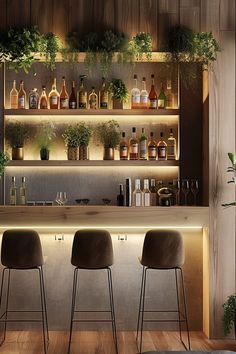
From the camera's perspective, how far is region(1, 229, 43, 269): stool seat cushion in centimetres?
491

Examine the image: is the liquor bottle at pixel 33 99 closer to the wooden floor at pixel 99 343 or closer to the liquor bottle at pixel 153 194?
the liquor bottle at pixel 153 194

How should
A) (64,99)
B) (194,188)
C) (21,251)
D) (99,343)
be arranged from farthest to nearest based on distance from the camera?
(64,99)
(194,188)
(99,343)
(21,251)

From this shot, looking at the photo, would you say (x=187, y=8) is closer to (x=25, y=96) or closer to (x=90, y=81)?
(x=90, y=81)

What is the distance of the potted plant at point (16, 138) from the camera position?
573cm

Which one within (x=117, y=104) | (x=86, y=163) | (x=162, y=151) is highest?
(x=117, y=104)

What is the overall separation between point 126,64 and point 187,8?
765 mm

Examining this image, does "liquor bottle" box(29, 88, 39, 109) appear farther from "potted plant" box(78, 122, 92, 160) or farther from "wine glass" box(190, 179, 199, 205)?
"wine glass" box(190, 179, 199, 205)

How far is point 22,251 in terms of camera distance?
491cm

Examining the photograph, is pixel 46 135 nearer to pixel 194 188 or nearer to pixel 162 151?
pixel 162 151

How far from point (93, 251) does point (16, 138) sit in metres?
1.50

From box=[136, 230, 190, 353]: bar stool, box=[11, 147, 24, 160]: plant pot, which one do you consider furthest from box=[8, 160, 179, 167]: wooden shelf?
box=[136, 230, 190, 353]: bar stool

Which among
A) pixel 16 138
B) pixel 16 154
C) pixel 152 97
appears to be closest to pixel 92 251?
pixel 16 154

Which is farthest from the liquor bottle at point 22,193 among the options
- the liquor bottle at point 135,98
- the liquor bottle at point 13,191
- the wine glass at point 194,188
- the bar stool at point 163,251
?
the wine glass at point 194,188

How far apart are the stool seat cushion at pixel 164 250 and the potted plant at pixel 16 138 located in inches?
63.8
